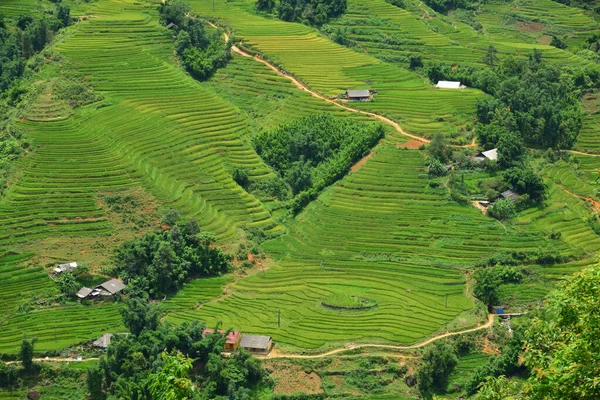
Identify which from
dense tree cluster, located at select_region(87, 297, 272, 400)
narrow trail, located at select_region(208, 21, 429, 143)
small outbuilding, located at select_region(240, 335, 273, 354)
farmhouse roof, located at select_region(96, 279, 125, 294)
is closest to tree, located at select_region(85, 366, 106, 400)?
dense tree cluster, located at select_region(87, 297, 272, 400)

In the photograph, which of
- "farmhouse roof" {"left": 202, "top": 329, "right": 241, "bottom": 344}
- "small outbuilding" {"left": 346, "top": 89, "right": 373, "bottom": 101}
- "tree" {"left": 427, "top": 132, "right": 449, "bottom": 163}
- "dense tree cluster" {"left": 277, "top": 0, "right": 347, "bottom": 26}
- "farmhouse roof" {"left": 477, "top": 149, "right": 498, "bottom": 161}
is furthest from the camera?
"dense tree cluster" {"left": 277, "top": 0, "right": 347, "bottom": 26}

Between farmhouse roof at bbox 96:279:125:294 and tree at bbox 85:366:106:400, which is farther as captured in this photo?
farmhouse roof at bbox 96:279:125:294

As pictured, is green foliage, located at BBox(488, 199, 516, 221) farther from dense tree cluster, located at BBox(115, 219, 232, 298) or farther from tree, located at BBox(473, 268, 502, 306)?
dense tree cluster, located at BBox(115, 219, 232, 298)

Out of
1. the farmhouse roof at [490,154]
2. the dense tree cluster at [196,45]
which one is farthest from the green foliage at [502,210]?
the dense tree cluster at [196,45]

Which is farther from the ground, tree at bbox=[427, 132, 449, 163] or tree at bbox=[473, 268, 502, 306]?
tree at bbox=[427, 132, 449, 163]

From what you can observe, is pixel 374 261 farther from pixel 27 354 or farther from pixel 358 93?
pixel 27 354

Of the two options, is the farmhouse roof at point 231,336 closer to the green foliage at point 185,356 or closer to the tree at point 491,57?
the green foliage at point 185,356

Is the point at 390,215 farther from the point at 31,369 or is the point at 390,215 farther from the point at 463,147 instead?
the point at 31,369

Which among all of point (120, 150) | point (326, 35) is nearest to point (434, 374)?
point (120, 150)
